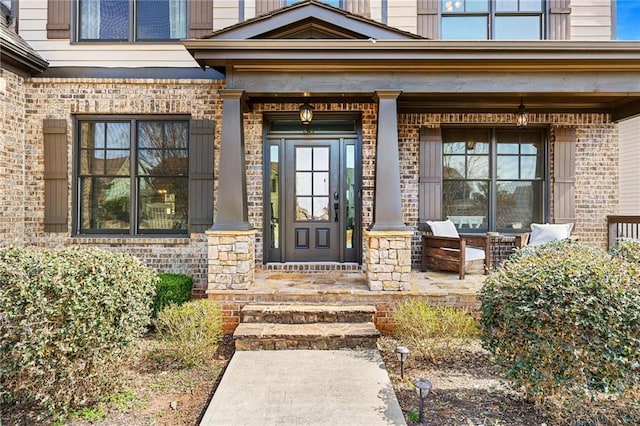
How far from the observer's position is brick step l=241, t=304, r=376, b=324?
12.6ft

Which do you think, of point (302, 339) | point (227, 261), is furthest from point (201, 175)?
point (302, 339)

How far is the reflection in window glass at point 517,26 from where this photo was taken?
18.3 feet

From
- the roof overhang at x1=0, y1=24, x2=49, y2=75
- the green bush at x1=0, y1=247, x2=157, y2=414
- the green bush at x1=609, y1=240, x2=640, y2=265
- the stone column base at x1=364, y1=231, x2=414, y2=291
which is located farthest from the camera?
the roof overhang at x1=0, y1=24, x2=49, y2=75

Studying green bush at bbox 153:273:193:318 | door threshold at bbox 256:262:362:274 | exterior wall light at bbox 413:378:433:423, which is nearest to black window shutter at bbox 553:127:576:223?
door threshold at bbox 256:262:362:274

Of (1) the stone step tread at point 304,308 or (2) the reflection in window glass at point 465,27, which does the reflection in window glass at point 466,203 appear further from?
(1) the stone step tread at point 304,308

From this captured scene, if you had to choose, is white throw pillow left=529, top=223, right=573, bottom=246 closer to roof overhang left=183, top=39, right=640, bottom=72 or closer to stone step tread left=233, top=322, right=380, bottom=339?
roof overhang left=183, top=39, right=640, bottom=72

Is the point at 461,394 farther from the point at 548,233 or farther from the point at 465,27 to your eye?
the point at 465,27

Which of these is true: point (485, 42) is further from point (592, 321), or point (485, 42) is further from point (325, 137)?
point (592, 321)

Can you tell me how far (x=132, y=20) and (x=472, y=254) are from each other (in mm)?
6193

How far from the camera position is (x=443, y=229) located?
5.39m

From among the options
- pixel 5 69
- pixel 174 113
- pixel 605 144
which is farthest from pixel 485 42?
pixel 5 69

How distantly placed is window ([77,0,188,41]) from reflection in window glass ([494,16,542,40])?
16.0ft

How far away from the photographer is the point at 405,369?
10.8 feet

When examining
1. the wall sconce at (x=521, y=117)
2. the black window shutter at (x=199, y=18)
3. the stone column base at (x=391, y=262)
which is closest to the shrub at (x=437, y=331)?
the stone column base at (x=391, y=262)
